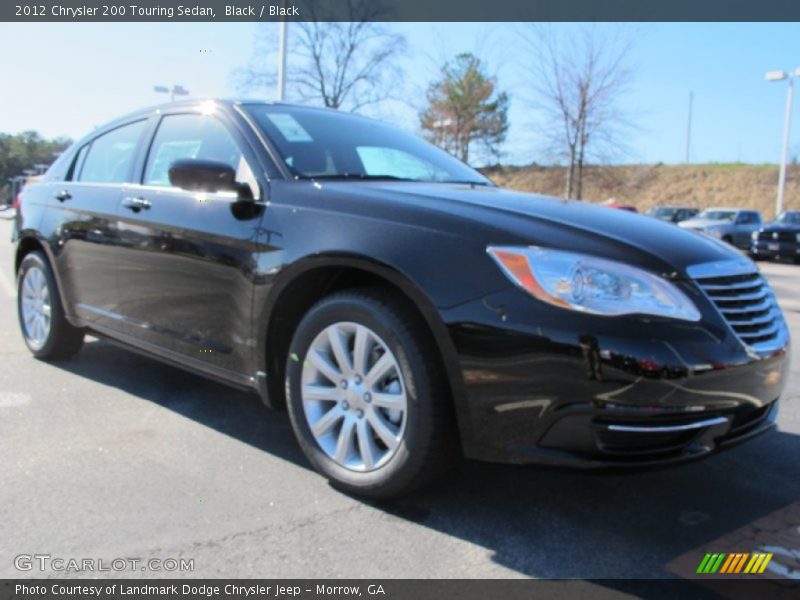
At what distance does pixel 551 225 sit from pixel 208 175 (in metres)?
1.52

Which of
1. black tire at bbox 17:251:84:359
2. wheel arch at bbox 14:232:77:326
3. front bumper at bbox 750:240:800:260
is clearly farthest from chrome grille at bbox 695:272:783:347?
front bumper at bbox 750:240:800:260

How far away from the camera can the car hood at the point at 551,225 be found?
7.96 feet

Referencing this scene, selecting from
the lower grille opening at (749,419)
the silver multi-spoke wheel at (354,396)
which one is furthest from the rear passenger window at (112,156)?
the lower grille opening at (749,419)

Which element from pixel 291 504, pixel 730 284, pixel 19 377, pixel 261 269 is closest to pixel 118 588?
pixel 291 504

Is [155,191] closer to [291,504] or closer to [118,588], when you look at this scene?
[291,504]

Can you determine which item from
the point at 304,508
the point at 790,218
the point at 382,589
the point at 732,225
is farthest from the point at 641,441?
the point at 790,218

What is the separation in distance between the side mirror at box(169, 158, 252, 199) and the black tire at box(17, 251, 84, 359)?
1907 mm

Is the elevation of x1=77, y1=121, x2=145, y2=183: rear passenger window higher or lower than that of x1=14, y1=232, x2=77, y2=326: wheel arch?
higher

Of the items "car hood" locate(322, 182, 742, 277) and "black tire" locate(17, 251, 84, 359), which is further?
"black tire" locate(17, 251, 84, 359)

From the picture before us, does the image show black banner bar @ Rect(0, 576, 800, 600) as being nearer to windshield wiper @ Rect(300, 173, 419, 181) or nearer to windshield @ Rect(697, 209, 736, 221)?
windshield wiper @ Rect(300, 173, 419, 181)

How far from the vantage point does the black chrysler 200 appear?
2264mm

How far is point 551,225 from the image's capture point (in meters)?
2.54

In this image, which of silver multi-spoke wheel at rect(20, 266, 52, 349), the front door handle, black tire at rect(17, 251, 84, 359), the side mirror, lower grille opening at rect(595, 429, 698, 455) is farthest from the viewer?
silver multi-spoke wheel at rect(20, 266, 52, 349)

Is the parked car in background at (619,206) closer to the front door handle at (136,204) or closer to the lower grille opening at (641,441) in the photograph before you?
the lower grille opening at (641,441)
